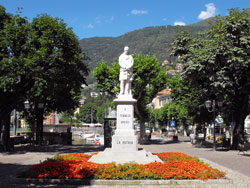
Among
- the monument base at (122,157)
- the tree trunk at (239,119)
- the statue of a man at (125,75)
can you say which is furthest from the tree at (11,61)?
the tree trunk at (239,119)

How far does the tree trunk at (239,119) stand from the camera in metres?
24.8

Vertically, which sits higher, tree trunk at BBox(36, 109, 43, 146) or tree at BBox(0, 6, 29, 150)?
tree at BBox(0, 6, 29, 150)

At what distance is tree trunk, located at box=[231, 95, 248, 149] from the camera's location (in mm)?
24781

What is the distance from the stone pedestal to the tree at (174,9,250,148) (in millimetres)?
9200

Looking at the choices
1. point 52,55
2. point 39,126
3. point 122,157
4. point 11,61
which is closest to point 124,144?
point 122,157

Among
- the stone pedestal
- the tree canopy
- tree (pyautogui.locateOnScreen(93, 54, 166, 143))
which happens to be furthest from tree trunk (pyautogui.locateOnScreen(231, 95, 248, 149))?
the tree canopy

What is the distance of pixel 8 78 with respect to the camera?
68.1ft

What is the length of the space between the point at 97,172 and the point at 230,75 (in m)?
16.4

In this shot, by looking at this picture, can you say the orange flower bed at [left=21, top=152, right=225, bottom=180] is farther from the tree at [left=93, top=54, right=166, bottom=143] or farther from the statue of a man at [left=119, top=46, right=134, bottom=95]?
the tree at [left=93, top=54, right=166, bottom=143]

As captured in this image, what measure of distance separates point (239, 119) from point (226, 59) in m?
5.97

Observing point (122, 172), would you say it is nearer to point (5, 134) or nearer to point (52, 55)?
point (52, 55)

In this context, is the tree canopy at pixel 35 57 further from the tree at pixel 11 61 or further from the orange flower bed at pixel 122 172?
the orange flower bed at pixel 122 172

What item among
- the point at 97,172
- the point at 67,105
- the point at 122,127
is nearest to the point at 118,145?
the point at 122,127

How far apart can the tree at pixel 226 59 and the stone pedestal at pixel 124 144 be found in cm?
920
